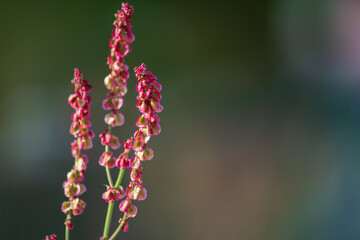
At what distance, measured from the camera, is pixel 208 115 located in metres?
1.43

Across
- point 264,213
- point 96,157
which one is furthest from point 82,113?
point 264,213

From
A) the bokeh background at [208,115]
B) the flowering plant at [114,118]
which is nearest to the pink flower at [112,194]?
the flowering plant at [114,118]

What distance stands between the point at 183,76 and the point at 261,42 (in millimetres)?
323

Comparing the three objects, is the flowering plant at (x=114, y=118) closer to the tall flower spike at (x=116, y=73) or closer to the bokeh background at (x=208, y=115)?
the tall flower spike at (x=116, y=73)

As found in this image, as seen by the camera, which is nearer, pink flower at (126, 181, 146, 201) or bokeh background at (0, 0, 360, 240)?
pink flower at (126, 181, 146, 201)

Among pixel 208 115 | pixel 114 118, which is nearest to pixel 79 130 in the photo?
pixel 114 118

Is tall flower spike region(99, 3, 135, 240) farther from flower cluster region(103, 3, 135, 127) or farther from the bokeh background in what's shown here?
the bokeh background

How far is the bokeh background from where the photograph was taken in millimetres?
1373

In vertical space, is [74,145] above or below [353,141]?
below

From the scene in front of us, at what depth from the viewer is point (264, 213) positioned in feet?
4.75

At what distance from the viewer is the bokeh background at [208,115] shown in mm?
1373

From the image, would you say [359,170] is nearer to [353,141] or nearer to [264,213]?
[353,141]

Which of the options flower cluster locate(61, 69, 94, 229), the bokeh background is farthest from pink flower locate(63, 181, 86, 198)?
the bokeh background

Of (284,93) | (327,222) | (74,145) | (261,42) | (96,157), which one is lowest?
(327,222)
